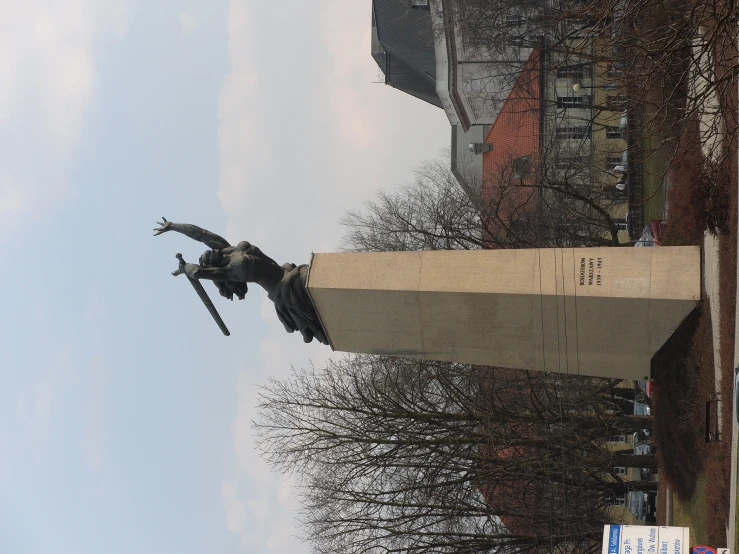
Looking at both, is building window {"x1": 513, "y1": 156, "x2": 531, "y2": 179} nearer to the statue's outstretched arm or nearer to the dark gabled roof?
the dark gabled roof

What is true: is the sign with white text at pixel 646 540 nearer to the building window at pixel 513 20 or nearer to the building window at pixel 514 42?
the building window at pixel 513 20

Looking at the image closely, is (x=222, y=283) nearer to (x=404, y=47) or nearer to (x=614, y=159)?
(x=614, y=159)

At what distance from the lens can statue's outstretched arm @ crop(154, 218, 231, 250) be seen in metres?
14.8

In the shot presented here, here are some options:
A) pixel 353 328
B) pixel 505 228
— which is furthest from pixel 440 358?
pixel 505 228

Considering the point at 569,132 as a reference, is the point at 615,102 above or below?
below

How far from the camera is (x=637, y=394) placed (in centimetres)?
2933

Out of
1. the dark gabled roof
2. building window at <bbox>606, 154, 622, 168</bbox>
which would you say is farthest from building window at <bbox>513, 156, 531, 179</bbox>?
the dark gabled roof

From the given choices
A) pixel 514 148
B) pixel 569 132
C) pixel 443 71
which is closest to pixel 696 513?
pixel 569 132

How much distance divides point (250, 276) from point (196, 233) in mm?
1461

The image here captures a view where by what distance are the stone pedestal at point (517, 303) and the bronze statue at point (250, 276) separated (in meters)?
0.54

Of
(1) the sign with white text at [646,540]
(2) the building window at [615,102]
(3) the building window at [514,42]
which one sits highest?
(3) the building window at [514,42]

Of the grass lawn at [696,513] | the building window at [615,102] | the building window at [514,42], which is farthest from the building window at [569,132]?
the grass lawn at [696,513]

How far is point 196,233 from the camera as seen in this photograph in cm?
1498

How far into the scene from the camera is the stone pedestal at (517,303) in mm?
12188
